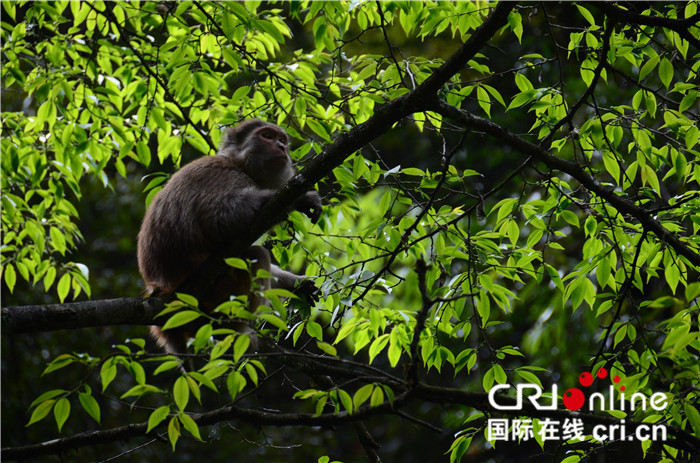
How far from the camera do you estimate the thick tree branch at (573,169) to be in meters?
3.21

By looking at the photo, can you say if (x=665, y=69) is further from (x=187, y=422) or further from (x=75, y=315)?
(x=75, y=315)

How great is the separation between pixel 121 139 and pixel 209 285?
4.63ft

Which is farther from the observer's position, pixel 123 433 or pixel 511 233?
pixel 511 233

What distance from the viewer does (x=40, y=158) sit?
15.1 ft

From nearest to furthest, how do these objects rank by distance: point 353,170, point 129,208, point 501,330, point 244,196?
point 353,170
point 244,196
point 501,330
point 129,208

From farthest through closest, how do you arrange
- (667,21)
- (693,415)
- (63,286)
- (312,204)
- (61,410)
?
(63,286), (312,204), (667,21), (693,415), (61,410)

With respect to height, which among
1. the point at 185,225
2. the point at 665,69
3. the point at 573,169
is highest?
the point at 665,69

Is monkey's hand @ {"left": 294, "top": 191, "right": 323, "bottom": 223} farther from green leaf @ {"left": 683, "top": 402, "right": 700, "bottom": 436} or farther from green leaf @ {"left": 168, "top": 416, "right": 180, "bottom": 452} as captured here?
green leaf @ {"left": 683, "top": 402, "right": 700, "bottom": 436}

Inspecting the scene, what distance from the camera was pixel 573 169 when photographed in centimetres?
321

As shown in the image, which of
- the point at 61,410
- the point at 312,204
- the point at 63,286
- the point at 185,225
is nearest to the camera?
the point at 61,410

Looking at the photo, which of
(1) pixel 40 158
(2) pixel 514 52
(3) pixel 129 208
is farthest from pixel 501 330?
(3) pixel 129 208

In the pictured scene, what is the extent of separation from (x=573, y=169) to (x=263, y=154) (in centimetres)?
247

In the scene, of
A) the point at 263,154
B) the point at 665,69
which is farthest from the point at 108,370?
the point at 665,69

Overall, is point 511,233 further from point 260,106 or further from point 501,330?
point 501,330
